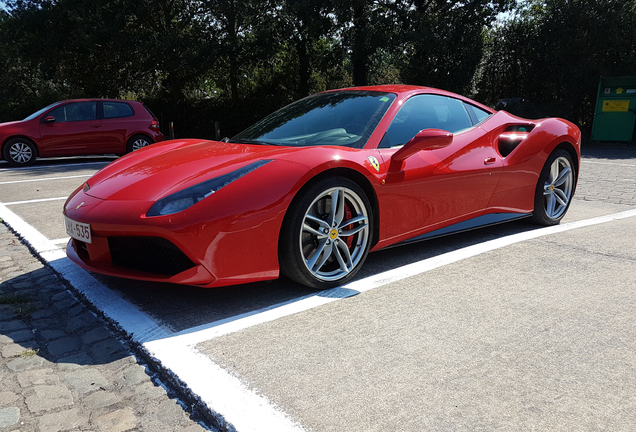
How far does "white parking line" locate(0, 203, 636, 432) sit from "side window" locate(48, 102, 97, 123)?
7.86 metres

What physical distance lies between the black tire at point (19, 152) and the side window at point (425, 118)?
9877 mm

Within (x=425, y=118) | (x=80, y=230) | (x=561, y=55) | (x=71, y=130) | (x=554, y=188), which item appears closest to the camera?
(x=80, y=230)

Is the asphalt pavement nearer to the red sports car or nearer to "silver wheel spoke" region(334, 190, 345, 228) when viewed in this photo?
the red sports car

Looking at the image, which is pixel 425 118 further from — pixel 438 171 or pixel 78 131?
pixel 78 131

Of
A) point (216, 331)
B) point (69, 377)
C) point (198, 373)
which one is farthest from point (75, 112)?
point (198, 373)

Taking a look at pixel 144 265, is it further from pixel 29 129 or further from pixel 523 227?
pixel 29 129

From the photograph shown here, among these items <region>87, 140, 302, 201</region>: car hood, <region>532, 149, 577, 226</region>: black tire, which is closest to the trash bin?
<region>532, 149, 577, 226</region>: black tire

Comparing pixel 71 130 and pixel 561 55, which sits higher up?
pixel 561 55

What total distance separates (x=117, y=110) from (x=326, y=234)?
33.0ft

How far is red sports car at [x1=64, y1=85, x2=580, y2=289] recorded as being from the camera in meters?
2.69

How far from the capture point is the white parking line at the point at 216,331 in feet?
6.19

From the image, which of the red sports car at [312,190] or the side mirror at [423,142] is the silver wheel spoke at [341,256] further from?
the side mirror at [423,142]

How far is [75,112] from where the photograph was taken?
11.3m

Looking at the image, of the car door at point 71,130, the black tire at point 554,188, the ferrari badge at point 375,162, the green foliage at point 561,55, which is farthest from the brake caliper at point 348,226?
the green foliage at point 561,55
